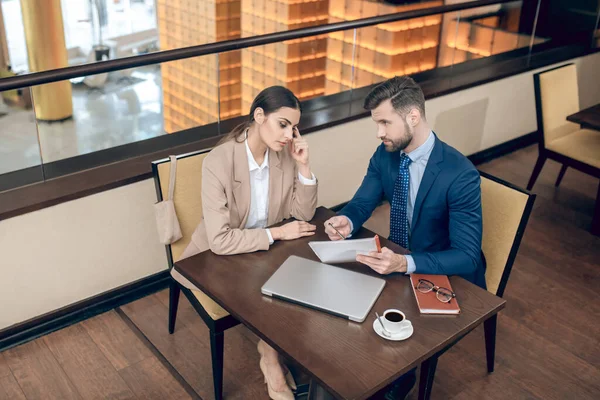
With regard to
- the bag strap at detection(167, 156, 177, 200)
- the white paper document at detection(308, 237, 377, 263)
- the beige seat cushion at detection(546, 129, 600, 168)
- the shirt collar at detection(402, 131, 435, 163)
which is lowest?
the beige seat cushion at detection(546, 129, 600, 168)

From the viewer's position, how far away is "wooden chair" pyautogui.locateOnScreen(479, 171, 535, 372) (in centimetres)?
232

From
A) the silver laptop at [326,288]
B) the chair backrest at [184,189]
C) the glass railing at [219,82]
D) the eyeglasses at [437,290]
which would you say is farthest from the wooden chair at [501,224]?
the glass railing at [219,82]

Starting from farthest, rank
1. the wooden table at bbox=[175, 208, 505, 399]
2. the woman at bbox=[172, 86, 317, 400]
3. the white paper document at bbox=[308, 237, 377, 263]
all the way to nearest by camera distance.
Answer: the woman at bbox=[172, 86, 317, 400]
the white paper document at bbox=[308, 237, 377, 263]
the wooden table at bbox=[175, 208, 505, 399]

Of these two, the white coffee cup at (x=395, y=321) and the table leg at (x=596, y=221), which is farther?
the table leg at (x=596, y=221)

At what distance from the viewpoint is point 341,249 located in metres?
2.12

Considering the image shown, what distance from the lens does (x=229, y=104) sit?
10.9 feet

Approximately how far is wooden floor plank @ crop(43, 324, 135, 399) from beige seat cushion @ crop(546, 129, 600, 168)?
9.65ft

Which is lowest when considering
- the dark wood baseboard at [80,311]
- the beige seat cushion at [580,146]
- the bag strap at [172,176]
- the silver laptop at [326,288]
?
the dark wood baseboard at [80,311]

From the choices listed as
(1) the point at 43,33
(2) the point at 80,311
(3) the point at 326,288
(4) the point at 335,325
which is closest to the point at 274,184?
(3) the point at 326,288

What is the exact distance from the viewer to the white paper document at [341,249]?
2.08 metres

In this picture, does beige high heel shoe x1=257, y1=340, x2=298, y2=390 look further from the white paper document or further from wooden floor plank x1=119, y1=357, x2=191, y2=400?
the white paper document

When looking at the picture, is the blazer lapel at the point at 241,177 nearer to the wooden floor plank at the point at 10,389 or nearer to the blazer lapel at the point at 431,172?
the blazer lapel at the point at 431,172

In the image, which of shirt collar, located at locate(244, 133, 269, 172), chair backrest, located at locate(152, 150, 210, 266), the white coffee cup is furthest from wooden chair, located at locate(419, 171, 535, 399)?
chair backrest, located at locate(152, 150, 210, 266)

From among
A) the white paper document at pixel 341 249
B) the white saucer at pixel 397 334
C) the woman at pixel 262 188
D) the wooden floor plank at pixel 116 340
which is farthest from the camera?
the wooden floor plank at pixel 116 340
